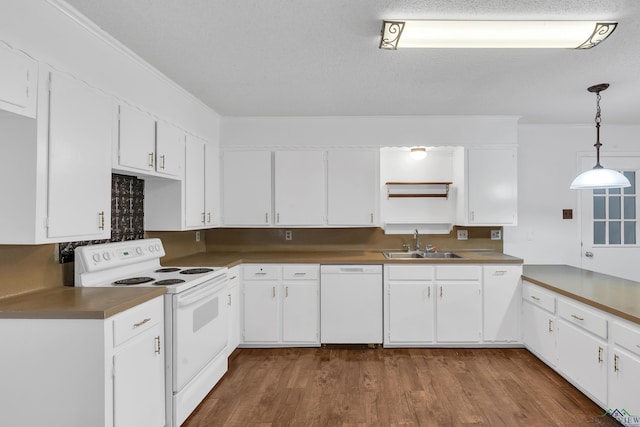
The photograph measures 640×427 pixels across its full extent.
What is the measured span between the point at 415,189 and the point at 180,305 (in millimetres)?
2875

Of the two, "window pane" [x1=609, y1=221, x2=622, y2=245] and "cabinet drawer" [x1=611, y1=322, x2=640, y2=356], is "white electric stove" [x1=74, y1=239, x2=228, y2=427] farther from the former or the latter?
"window pane" [x1=609, y1=221, x2=622, y2=245]

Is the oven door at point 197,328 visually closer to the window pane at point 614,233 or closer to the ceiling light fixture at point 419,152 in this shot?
the ceiling light fixture at point 419,152

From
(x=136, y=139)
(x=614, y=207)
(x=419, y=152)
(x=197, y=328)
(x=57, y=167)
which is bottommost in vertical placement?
(x=197, y=328)

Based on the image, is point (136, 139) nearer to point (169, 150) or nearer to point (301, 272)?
point (169, 150)

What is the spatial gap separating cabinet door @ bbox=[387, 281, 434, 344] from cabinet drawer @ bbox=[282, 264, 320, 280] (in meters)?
0.75

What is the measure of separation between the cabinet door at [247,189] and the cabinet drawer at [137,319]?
1736 mm

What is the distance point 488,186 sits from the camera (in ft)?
12.2

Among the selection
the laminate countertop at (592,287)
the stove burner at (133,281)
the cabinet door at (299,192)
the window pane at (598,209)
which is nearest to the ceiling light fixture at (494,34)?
the laminate countertop at (592,287)

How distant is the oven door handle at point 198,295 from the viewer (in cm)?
222

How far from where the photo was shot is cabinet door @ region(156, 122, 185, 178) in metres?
2.65

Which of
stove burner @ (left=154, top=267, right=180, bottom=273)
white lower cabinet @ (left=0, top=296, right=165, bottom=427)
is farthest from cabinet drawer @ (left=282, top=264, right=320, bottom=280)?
white lower cabinet @ (left=0, top=296, right=165, bottom=427)

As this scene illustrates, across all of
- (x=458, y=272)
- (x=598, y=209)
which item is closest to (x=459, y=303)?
(x=458, y=272)

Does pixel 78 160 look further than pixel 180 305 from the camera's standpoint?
No

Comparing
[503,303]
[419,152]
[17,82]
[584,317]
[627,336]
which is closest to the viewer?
[17,82]
